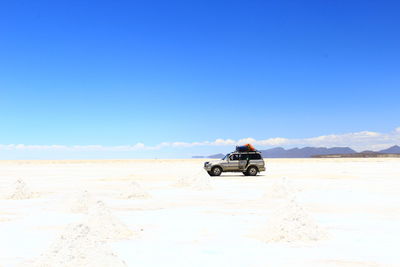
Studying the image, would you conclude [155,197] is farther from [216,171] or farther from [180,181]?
[216,171]

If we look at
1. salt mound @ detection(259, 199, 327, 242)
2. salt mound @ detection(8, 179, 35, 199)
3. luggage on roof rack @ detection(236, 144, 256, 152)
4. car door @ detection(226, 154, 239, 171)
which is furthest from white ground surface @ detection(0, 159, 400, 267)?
luggage on roof rack @ detection(236, 144, 256, 152)

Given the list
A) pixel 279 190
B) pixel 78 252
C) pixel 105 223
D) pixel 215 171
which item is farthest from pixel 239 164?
pixel 78 252

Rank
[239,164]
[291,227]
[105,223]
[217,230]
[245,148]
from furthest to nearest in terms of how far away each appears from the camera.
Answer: [245,148], [239,164], [217,230], [105,223], [291,227]

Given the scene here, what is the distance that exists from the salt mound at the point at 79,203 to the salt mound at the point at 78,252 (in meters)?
8.86

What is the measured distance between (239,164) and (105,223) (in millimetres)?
27225

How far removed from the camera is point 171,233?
11805 mm

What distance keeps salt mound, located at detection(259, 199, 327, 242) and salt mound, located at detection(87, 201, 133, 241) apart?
3266mm

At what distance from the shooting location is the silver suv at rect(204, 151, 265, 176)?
124 ft

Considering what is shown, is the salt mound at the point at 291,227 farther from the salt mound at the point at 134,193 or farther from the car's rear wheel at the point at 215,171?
the car's rear wheel at the point at 215,171

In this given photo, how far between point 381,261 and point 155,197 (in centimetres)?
1357

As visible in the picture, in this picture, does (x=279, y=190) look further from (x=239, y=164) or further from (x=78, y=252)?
(x=239, y=164)

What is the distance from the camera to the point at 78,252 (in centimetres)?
691

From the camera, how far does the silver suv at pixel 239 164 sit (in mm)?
37781

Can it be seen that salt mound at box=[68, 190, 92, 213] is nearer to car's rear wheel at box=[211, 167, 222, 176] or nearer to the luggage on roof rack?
car's rear wheel at box=[211, 167, 222, 176]
